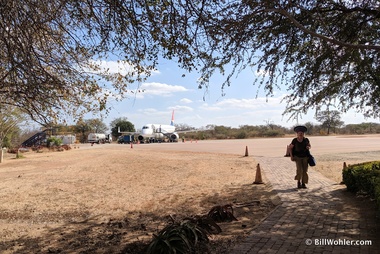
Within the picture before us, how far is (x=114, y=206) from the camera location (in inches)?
364

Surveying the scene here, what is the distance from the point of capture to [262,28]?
676 centimetres

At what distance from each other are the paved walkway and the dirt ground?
0.36m

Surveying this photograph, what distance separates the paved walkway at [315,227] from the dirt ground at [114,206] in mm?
361

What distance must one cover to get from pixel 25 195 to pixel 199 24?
9086 millimetres

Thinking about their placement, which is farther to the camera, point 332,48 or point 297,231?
point 332,48

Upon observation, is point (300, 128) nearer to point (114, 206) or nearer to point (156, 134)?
point (114, 206)

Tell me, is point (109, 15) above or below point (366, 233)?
above

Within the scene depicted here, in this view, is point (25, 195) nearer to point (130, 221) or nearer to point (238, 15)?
point (130, 221)

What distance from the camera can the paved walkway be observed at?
4547 mm

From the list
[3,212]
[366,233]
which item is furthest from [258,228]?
[3,212]

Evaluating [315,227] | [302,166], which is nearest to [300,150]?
[302,166]

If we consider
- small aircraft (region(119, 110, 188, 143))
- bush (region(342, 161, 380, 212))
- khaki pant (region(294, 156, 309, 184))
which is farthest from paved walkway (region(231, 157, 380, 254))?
small aircraft (region(119, 110, 188, 143))

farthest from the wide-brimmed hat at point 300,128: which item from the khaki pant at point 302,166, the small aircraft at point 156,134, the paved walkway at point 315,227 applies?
the small aircraft at point 156,134

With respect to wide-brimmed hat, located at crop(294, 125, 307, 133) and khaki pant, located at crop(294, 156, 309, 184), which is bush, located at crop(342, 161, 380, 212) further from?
wide-brimmed hat, located at crop(294, 125, 307, 133)
